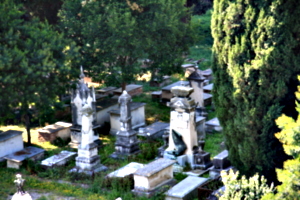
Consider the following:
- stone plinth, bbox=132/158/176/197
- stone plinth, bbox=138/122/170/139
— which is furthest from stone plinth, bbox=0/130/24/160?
stone plinth, bbox=132/158/176/197

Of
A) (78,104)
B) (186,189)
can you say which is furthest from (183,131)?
(78,104)

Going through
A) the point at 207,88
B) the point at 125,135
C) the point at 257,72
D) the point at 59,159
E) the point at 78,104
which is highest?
the point at 257,72

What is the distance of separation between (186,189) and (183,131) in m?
2.73

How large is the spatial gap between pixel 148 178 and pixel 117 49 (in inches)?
272

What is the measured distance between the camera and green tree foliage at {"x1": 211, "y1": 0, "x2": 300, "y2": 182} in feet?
35.6

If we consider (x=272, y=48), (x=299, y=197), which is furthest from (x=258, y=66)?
(x=299, y=197)

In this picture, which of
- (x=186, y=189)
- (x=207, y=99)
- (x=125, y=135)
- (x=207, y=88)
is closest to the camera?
(x=186, y=189)

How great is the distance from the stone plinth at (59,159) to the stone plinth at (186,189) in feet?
12.7

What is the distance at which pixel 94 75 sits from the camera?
18.1 metres

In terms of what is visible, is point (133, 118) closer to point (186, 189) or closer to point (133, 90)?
point (133, 90)

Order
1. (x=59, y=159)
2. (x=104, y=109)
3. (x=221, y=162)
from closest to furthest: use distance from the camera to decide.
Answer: (x=221, y=162) → (x=59, y=159) → (x=104, y=109)

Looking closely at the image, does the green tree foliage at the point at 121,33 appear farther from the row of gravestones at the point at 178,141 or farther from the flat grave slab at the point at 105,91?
the row of gravestones at the point at 178,141

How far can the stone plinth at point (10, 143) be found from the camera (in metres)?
15.0

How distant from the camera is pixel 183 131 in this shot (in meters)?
14.1
